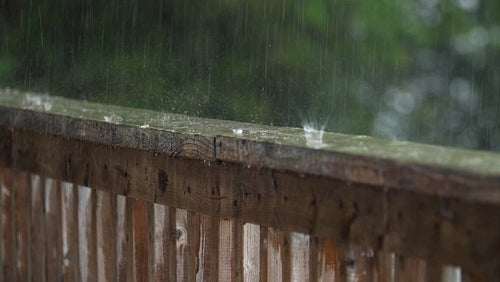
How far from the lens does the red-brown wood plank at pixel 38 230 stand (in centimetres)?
282

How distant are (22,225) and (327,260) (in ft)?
5.72

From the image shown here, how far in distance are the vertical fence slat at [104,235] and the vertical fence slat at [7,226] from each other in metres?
0.70

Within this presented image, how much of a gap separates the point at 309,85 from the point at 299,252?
564 mm

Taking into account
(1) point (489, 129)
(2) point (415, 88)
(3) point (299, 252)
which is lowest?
(3) point (299, 252)

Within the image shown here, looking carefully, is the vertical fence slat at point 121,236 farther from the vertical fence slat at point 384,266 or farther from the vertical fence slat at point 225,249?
the vertical fence slat at point 384,266

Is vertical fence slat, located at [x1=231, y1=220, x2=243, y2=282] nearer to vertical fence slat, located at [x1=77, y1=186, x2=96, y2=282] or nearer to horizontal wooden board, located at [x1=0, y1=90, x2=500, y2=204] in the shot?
horizontal wooden board, located at [x1=0, y1=90, x2=500, y2=204]

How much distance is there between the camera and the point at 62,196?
8.90ft

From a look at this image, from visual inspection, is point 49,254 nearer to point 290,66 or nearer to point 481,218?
point 290,66

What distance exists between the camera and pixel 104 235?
2510 mm

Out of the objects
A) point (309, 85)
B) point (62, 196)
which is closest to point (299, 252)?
point (309, 85)

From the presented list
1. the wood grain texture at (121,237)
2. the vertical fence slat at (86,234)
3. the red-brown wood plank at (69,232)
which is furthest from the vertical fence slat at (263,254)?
the red-brown wood plank at (69,232)

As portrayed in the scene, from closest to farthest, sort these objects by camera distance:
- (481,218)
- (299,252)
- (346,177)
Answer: (481,218) → (346,177) → (299,252)

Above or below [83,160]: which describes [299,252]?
below

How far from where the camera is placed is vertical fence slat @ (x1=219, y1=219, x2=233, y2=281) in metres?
2.02
